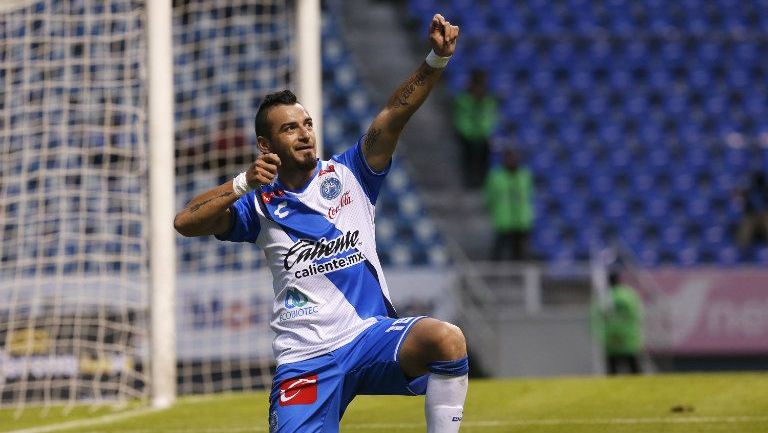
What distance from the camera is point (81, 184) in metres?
12.7

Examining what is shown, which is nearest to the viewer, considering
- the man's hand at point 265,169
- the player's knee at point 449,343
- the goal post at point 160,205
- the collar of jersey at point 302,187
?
the player's knee at point 449,343

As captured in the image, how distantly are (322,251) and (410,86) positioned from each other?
93cm

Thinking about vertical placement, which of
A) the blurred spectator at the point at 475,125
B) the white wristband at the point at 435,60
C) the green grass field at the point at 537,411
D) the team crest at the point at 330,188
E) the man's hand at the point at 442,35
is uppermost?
the blurred spectator at the point at 475,125

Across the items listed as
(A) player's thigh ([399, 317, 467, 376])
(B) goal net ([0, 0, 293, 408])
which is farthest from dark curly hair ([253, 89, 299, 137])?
(B) goal net ([0, 0, 293, 408])

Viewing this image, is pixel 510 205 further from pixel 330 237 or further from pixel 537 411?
pixel 330 237

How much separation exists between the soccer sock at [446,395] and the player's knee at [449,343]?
3 cm

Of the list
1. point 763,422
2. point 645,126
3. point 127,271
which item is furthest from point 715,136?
point 763,422

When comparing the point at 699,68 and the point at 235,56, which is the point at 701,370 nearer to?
the point at 699,68

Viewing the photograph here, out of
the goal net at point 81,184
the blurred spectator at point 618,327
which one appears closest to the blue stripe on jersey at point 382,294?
the goal net at point 81,184

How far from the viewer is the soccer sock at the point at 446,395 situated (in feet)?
20.5

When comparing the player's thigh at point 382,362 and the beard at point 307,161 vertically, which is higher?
the beard at point 307,161

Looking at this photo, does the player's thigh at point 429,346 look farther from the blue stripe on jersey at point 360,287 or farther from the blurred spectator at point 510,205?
the blurred spectator at point 510,205

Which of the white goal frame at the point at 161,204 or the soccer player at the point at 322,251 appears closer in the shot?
the soccer player at the point at 322,251

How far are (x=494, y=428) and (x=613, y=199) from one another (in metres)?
12.1
